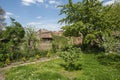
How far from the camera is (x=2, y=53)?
1079 inches

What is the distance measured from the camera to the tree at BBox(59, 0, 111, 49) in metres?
30.4

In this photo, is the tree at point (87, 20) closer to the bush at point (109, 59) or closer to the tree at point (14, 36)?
the bush at point (109, 59)

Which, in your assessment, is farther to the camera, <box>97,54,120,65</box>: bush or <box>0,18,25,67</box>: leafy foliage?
<box>0,18,25,67</box>: leafy foliage

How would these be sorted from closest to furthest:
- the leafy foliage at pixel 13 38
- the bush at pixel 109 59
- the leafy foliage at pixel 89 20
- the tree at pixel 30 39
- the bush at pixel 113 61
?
1. the bush at pixel 113 61
2. the bush at pixel 109 59
3. the leafy foliage at pixel 13 38
4. the leafy foliage at pixel 89 20
5. the tree at pixel 30 39

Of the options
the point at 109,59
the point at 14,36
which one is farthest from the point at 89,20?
the point at 14,36

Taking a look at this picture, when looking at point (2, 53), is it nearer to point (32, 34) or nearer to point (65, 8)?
point (32, 34)

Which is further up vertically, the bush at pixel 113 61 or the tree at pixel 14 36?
the tree at pixel 14 36

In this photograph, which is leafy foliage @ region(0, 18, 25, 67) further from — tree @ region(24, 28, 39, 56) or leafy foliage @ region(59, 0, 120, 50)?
leafy foliage @ region(59, 0, 120, 50)

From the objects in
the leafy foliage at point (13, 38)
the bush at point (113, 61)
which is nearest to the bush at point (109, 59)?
the bush at point (113, 61)

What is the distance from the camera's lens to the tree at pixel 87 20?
99.7ft

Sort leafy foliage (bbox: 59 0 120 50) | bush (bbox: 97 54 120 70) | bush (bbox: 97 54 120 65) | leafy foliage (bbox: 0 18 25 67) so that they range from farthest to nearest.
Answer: leafy foliage (bbox: 59 0 120 50)
leafy foliage (bbox: 0 18 25 67)
bush (bbox: 97 54 120 65)
bush (bbox: 97 54 120 70)

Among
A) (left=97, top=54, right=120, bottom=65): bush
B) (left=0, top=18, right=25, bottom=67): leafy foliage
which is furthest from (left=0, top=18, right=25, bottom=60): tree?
(left=97, top=54, right=120, bottom=65): bush

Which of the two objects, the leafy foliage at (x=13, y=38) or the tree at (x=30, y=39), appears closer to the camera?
the leafy foliage at (x=13, y=38)

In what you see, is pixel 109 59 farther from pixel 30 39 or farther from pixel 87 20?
pixel 30 39
